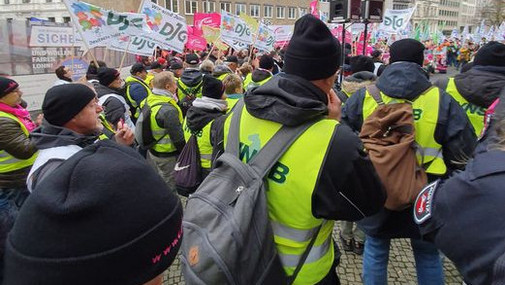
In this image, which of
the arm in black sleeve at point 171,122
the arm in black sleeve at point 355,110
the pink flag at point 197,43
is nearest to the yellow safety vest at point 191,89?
the arm in black sleeve at point 171,122

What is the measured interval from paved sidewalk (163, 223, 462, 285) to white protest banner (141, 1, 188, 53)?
5.16 meters

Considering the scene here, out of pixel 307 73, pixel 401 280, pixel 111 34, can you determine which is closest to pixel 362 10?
pixel 111 34

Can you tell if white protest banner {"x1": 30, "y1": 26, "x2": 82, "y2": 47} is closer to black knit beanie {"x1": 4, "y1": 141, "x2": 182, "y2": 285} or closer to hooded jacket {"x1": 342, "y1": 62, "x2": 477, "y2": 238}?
hooded jacket {"x1": 342, "y1": 62, "x2": 477, "y2": 238}

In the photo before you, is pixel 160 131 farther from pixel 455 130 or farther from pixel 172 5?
pixel 172 5

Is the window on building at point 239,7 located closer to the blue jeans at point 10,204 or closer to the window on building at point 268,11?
the window on building at point 268,11

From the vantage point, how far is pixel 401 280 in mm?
3311

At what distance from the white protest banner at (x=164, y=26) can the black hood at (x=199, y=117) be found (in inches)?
165

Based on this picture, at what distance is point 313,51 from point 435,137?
1266 mm

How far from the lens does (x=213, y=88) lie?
3678 mm

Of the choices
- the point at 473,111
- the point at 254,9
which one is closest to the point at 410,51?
the point at 473,111

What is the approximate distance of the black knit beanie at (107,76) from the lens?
4.97 metres

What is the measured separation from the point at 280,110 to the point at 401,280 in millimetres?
2552

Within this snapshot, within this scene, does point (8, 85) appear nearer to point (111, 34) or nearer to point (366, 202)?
point (111, 34)

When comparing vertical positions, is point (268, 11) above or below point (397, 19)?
above
